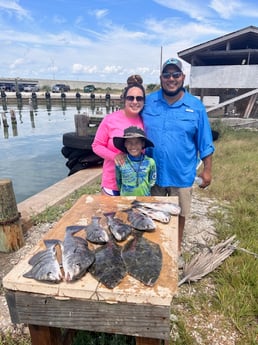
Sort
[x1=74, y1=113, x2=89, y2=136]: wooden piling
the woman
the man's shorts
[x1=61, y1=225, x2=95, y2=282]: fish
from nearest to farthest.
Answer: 1. [x1=61, y1=225, x2=95, y2=282]: fish
2. the woman
3. the man's shorts
4. [x1=74, y1=113, x2=89, y2=136]: wooden piling

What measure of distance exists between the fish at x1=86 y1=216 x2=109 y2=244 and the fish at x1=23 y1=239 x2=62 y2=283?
25 centimetres

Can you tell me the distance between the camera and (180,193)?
312 centimetres

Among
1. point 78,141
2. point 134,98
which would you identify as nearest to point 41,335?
point 134,98

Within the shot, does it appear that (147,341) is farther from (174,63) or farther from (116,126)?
(174,63)

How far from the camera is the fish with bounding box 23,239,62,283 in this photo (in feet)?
4.83

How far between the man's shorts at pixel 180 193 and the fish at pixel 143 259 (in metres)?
1.27

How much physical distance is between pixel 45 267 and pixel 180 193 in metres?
1.92

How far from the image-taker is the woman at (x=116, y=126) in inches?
114

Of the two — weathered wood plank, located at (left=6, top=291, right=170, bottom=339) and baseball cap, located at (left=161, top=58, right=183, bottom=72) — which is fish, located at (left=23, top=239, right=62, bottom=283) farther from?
baseball cap, located at (left=161, top=58, right=183, bottom=72)

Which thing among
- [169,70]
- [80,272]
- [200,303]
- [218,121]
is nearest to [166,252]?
[80,272]

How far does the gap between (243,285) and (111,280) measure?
2.08 metres

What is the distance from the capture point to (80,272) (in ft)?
4.94

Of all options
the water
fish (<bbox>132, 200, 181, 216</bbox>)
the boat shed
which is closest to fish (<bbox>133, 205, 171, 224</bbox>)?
fish (<bbox>132, 200, 181, 216</bbox>)

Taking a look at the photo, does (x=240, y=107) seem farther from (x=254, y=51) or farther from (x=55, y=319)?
(x=55, y=319)
